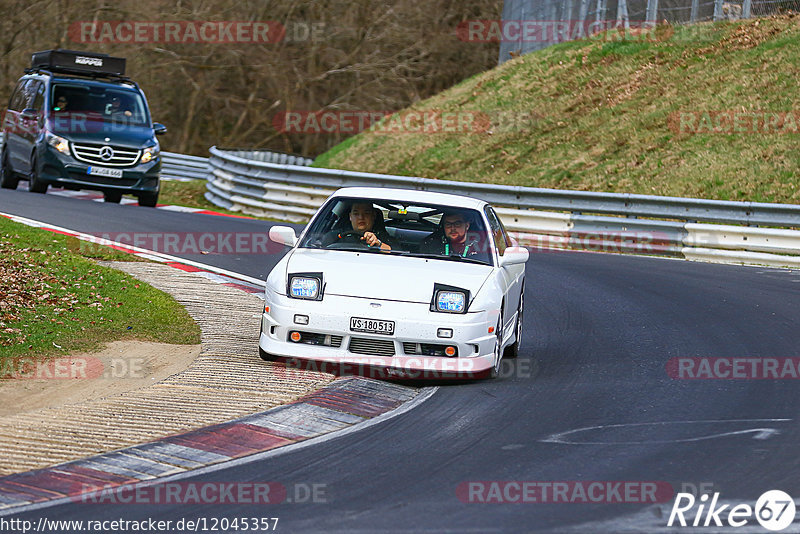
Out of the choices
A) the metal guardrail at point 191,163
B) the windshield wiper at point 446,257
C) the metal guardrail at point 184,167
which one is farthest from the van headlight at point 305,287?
the metal guardrail at point 184,167

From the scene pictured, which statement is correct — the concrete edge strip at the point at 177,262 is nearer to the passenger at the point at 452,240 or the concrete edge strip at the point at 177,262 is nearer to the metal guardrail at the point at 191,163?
the passenger at the point at 452,240

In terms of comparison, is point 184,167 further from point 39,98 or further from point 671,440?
point 671,440

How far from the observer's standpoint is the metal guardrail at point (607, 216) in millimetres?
19172

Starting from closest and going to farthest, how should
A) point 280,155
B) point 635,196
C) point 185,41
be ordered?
point 635,196 < point 280,155 < point 185,41

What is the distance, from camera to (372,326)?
29.2ft

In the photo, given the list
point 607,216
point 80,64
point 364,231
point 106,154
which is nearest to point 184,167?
point 80,64

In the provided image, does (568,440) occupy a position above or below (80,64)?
below

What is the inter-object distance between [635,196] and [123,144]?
930cm

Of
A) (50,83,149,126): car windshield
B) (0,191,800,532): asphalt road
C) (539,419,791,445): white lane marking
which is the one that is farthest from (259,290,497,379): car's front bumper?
(50,83,149,126): car windshield

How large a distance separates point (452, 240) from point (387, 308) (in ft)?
4.45

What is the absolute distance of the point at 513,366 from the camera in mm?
10203

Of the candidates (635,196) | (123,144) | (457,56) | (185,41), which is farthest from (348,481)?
(457,56)

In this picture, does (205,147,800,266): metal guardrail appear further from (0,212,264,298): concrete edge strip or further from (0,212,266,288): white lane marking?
(0,212,264,298): concrete edge strip

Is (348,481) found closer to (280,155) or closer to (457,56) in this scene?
(280,155)
